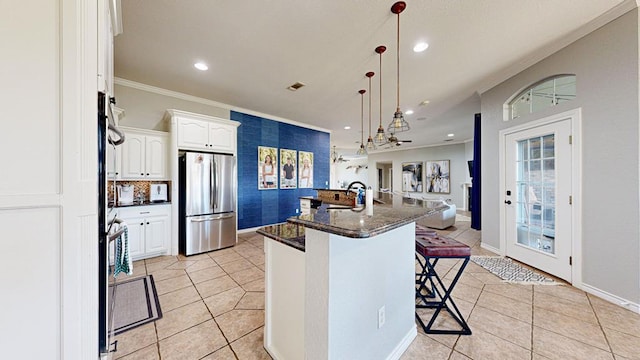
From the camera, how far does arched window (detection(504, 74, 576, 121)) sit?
2.70m

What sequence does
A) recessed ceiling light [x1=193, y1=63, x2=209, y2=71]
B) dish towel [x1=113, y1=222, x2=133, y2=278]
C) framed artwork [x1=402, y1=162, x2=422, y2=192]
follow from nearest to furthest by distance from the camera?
dish towel [x1=113, y1=222, x2=133, y2=278], recessed ceiling light [x1=193, y1=63, x2=209, y2=71], framed artwork [x1=402, y1=162, x2=422, y2=192]

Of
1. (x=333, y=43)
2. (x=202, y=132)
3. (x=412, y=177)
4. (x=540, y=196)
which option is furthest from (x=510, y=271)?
(x=412, y=177)

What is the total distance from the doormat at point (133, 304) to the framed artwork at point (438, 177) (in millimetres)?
9861

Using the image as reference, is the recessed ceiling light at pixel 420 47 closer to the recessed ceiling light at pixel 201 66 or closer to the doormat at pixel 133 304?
the recessed ceiling light at pixel 201 66

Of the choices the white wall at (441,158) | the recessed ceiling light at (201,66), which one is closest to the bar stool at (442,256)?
the recessed ceiling light at (201,66)

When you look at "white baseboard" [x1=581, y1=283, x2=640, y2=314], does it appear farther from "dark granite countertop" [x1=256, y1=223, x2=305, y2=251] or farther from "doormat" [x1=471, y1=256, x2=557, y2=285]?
"dark granite countertop" [x1=256, y1=223, x2=305, y2=251]

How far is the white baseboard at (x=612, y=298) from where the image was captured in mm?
2060

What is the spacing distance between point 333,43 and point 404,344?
2978 millimetres

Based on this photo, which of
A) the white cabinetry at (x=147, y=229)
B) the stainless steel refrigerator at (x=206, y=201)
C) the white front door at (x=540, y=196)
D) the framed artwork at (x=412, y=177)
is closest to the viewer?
the white front door at (x=540, y=196)

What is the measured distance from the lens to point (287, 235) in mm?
1434

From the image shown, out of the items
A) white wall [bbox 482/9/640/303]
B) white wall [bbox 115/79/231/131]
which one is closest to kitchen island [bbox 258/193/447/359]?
white wall [bbox 482/9/640/303]

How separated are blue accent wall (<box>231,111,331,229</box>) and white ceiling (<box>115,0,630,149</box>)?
0.99 metres

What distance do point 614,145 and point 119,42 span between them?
545 cm
